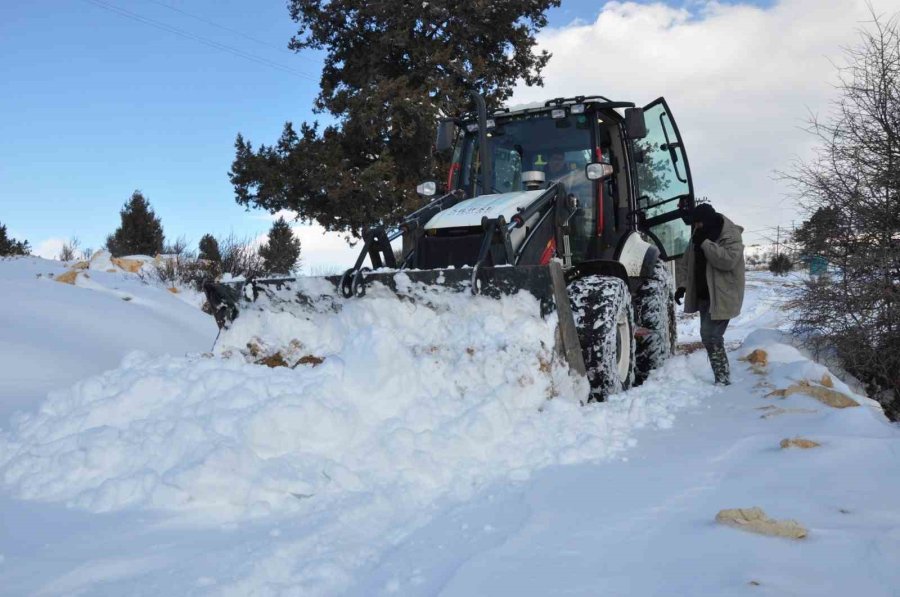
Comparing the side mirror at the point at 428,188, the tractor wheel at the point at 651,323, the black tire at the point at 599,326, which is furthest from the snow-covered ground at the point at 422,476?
the side mirror at the point at 428,188

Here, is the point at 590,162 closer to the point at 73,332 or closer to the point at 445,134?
the point at 445,134

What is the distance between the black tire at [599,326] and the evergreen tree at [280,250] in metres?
13.0

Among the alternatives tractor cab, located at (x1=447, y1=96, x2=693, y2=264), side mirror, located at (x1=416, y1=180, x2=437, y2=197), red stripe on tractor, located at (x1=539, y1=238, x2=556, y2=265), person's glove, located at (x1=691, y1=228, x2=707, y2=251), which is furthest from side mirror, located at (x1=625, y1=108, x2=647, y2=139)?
side mirror, located at (x1=416, y1=180, x2=437, y2=197)

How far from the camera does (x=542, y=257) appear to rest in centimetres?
555

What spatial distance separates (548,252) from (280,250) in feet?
51.1

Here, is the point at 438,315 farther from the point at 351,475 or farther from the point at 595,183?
the point at 595,183

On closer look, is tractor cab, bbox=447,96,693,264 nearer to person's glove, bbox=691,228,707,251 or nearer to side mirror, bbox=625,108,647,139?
side mirror, bbox=625,108,647,139

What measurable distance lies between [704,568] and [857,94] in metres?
8.70

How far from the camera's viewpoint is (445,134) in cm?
638

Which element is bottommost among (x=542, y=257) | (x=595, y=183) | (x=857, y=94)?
(x=542, y=257)

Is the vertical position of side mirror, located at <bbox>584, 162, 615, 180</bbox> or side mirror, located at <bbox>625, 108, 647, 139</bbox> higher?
side mirror, located at <bbox>625, 108, 647, 139</bbox>

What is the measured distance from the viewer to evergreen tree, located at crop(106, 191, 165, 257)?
28.9 meters

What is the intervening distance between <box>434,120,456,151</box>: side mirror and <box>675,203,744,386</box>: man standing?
7.46ft

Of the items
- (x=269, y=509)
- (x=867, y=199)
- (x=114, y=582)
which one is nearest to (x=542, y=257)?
(x=269, y=509)
